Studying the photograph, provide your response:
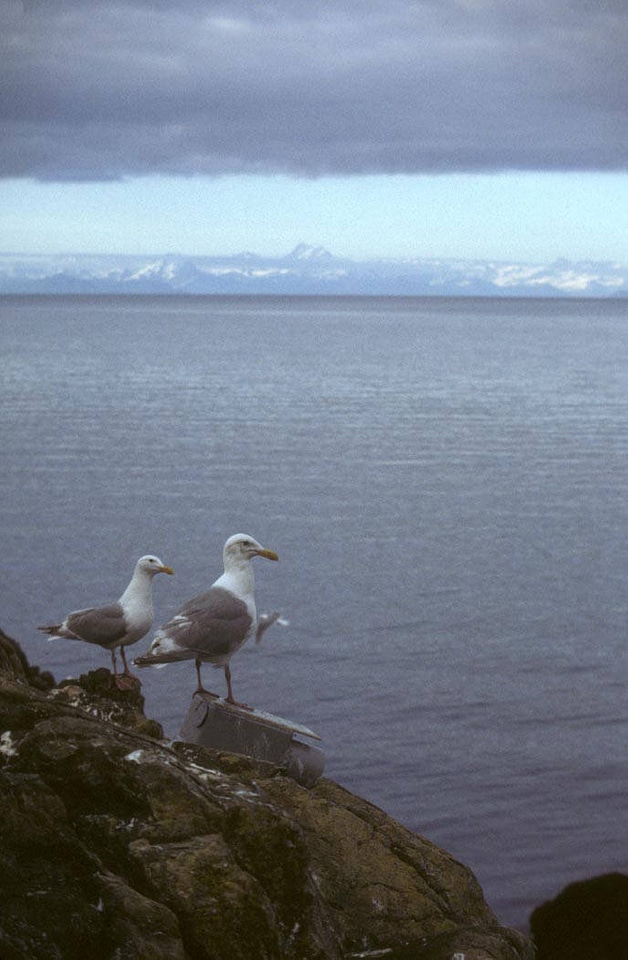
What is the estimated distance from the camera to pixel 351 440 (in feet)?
221

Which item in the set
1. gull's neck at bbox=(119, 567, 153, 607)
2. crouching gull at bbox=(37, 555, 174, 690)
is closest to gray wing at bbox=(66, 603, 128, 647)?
crouching gull at bbox=(37, 555, 174, 690)

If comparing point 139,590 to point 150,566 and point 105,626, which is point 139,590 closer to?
point 150,566

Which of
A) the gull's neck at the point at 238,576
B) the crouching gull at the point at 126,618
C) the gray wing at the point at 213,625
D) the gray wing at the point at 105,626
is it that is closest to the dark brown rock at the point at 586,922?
the gray wing at the point at 213,625

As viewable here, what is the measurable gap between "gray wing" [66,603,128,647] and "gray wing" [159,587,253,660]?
38.4 inches

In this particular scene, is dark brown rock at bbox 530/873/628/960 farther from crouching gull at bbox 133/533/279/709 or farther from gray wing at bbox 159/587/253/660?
gray wing at bbox 159/587/253/660

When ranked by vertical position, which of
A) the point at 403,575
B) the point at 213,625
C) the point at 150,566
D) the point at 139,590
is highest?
the point at 150,566

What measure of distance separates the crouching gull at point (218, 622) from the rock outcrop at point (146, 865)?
12.1 ft

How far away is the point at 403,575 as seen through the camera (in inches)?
1414

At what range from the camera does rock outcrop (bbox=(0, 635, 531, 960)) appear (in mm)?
7516

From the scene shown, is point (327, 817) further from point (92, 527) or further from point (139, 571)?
point (92, 527)

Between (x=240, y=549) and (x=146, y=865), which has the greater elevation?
(x=240, y=549)

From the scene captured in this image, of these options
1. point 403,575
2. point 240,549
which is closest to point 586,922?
point 240,549

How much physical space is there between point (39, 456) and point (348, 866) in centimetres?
5108

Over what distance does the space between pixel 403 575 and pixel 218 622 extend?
22.6m
